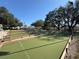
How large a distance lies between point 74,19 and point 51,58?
97.7 feet

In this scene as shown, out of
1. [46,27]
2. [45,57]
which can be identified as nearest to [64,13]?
[46,27]

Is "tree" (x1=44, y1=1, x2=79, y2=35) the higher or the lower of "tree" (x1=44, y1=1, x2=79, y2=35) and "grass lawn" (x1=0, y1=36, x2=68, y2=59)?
the higher

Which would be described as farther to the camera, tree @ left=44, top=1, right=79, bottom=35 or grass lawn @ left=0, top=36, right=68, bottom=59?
tree @ left=44, top=1, right=79, bottom=35

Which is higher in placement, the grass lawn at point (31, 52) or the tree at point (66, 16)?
the tree at point (66, 16)

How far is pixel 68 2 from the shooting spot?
1393 inches

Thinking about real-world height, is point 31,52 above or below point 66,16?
below

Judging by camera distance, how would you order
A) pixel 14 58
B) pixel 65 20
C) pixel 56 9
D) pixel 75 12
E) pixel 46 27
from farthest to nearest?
pixel 46 27, pixel 56 9, pixel 65 20, pixel 75 12, pixel 14 58

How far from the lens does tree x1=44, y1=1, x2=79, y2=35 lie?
113 feet

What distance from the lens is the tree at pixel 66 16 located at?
34.4 metres

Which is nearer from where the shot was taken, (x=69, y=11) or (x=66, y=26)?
(x=69, y=11)

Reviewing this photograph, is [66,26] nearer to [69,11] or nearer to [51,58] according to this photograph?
[69,11]

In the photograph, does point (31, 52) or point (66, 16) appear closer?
point (31, 52)

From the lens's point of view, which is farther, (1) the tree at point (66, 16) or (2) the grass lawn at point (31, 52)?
(1) the tree at point (66, 16)

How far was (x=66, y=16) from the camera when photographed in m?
35.8
